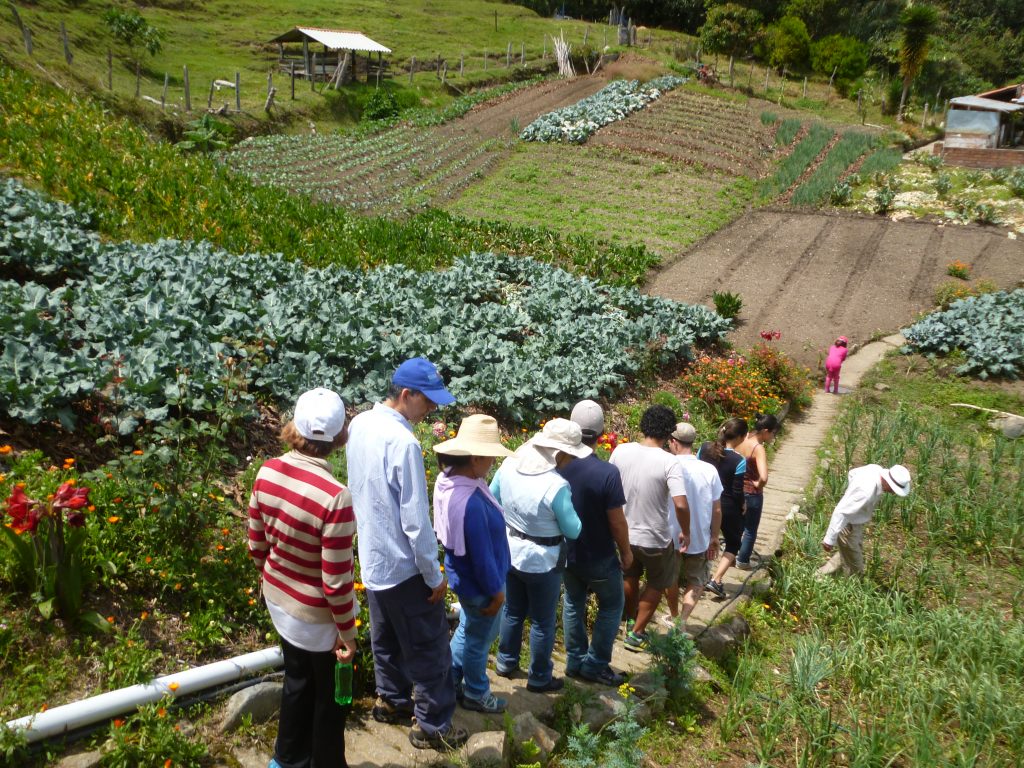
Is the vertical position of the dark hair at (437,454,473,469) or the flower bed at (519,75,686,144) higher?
the flower bed at (519,75,686,144)

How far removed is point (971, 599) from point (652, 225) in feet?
51.1

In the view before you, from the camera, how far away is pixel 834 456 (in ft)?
35.5

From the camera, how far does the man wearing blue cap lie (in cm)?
390

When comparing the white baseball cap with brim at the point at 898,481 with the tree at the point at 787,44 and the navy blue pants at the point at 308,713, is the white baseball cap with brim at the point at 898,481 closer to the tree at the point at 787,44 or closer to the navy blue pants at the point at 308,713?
the navy blue pants at the point at 308,713

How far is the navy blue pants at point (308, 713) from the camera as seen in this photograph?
3.71m

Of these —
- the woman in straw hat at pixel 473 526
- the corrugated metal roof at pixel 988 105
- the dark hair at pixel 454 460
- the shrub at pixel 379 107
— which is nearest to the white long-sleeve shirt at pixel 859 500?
the woman in straw hat at pixel 473 526

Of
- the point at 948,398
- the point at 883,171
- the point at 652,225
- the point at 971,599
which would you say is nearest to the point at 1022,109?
the point at 883,171

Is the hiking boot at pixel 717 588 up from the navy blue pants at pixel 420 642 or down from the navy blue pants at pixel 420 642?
down

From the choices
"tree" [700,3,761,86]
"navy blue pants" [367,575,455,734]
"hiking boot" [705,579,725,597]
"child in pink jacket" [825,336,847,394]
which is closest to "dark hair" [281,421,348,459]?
"navy blue pants" [367,575,455,734]

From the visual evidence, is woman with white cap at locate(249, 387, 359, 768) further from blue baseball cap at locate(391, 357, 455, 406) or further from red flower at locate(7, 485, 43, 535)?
red flower at locate(7, 485, 43, 535)

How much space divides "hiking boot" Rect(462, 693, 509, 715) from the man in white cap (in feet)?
12.8

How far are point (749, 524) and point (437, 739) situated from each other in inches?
171

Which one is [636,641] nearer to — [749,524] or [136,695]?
[749,524]

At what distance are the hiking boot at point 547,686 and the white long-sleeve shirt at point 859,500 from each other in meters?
3.41
